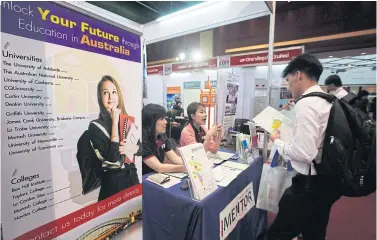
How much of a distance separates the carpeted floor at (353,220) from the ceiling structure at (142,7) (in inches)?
176

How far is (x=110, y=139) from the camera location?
0.98 metres

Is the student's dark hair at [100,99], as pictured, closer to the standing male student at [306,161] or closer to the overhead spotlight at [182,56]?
the standing male student at [306,161]

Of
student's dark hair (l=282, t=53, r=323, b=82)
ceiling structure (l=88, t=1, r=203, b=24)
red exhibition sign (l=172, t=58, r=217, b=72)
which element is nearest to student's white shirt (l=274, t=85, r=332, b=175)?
student's dark hair (l=282, t=53, r=323, b=82)

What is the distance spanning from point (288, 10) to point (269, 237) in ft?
15.3

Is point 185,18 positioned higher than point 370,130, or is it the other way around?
point 185,18

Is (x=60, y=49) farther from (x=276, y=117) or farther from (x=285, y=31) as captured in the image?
(x=285, y=31)

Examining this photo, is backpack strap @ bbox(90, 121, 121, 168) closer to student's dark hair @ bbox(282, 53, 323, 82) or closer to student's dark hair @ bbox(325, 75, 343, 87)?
student's dark hair @ bbox(282, 53, 323, 82)

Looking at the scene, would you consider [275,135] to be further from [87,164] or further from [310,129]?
[87,164]

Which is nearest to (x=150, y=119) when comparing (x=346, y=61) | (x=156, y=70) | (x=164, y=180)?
(x=164, y=180)

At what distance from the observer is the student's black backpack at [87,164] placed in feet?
2.85

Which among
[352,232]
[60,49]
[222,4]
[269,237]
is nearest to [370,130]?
[269,237]

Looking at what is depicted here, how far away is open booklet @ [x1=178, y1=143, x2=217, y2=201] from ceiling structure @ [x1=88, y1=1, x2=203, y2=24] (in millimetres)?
4229

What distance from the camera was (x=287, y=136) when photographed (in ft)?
5.34

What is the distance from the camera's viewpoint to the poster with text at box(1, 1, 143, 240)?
665 mm
